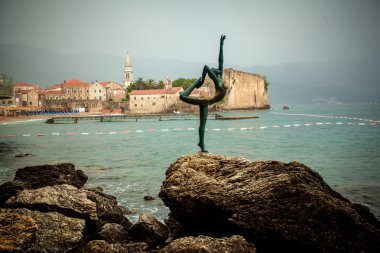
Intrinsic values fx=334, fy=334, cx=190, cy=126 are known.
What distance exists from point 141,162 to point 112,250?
1363cm

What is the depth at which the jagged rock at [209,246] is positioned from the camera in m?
4.00

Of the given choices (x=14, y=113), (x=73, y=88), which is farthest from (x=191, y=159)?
(x=73, y=88)

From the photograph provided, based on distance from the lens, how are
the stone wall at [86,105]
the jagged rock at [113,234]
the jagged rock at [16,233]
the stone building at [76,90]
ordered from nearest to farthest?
the jagged rock at [16,233]
the jagged rock at [113,234]
the stone wall at [86,105]
the stone building at [76,90]

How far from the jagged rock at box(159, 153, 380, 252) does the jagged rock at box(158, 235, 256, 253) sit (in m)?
0.64

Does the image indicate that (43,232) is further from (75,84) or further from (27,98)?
(75,84)

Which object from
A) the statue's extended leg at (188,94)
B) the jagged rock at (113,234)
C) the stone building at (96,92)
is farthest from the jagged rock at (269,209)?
the stone building at (96,92)

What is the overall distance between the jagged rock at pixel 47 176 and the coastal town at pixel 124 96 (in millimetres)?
70584

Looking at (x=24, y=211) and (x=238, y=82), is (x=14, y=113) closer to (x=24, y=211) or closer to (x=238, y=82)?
(x=238, y=82)

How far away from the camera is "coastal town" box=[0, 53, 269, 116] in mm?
93375

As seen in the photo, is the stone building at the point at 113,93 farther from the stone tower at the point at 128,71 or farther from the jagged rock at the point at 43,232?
the jagged rock at the point at 43,232

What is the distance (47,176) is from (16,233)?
17.0 ft

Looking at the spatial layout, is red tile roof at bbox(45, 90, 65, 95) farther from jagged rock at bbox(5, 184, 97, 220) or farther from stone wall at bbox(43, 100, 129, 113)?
jagged rock at bbox(5, 184, 97, 220)

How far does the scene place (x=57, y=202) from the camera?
5.54 m

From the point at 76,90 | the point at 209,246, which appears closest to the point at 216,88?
the point at 209,246
